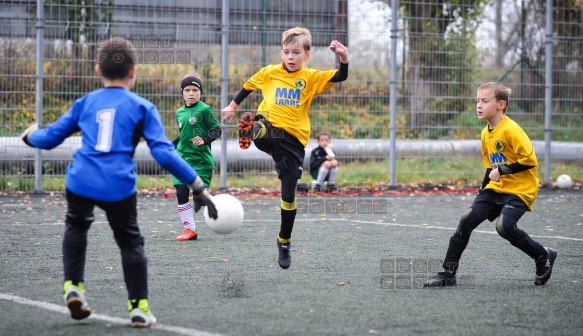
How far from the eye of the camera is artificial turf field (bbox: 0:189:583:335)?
4953 millimetres

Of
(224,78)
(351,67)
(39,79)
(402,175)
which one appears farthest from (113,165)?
(402,175)

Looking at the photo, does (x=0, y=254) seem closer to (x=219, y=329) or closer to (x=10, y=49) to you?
(x=219, y=329)

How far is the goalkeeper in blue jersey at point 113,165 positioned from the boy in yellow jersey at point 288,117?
228 centimetres

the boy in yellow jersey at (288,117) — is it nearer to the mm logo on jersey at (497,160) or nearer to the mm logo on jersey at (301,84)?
the mm logo on jersey at (301,84)

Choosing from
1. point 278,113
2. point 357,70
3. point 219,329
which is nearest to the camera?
point 219,329

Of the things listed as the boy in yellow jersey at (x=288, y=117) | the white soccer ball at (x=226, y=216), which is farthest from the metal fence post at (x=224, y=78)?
the white soccer ball at (x=226, y=216)

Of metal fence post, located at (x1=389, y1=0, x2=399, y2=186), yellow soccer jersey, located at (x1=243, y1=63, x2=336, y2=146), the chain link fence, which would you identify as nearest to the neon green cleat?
yellow soccer jersey, located at (x1=243, y1=63, x2=336, y2=146)

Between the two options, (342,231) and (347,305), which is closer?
(347,305)

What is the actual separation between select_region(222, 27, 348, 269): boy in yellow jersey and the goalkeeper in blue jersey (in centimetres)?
228

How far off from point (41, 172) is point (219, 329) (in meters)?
10.4

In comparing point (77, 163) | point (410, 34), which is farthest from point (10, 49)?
point (77, 163)

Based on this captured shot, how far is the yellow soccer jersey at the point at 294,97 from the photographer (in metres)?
7.30

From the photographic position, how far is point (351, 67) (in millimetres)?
15484

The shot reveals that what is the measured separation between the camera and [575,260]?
25.5 feet
